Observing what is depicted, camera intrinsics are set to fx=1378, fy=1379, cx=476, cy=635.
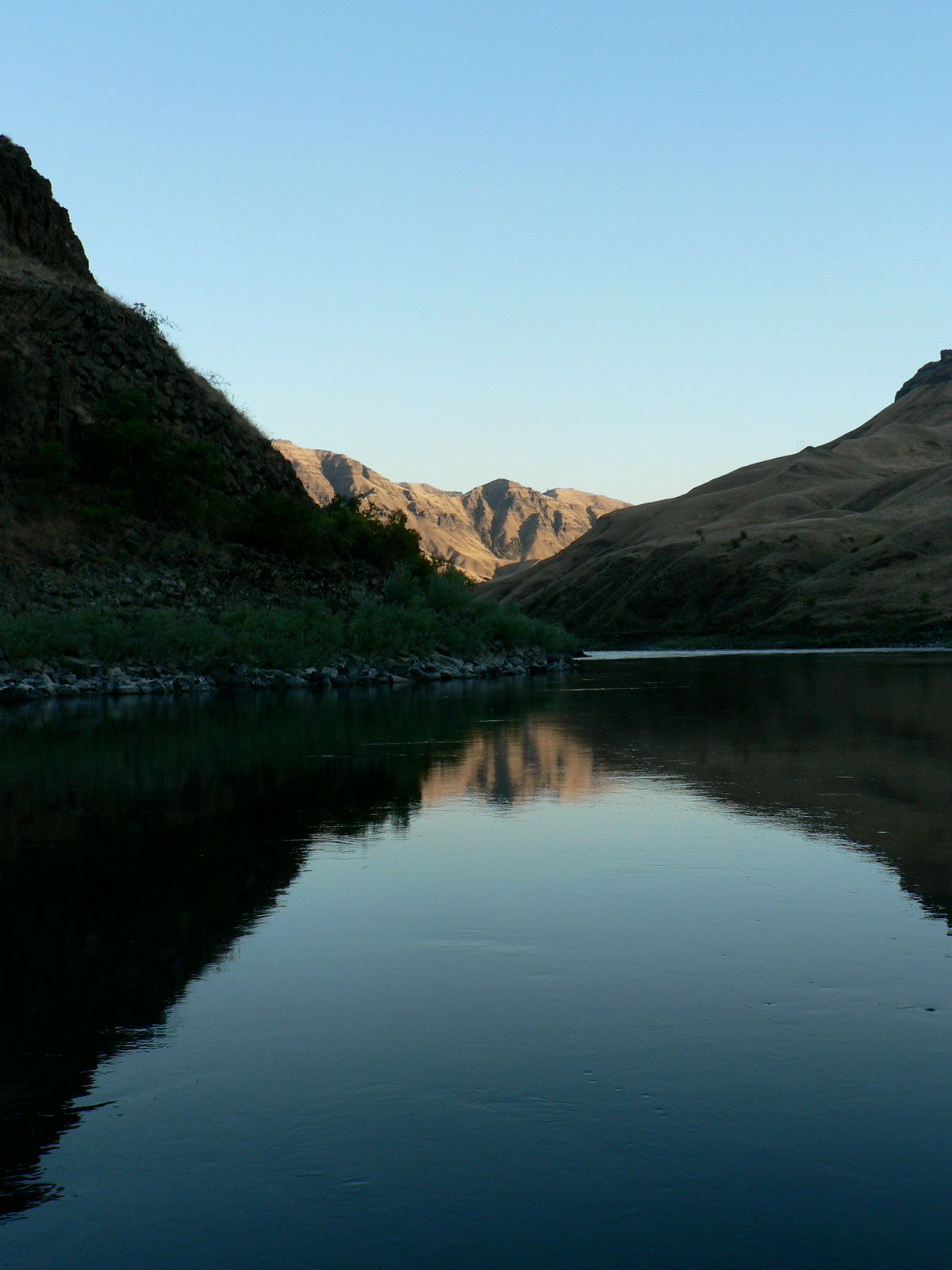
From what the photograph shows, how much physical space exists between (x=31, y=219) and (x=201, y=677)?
27.6m

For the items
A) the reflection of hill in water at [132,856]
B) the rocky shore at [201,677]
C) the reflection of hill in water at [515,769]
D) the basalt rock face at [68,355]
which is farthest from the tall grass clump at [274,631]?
the reflection of hill in water at [515,769]

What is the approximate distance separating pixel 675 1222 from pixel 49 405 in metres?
51.9

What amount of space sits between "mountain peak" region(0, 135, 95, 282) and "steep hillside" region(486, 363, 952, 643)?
59375 millimetres

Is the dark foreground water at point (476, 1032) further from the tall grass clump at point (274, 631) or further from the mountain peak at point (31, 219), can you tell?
the mountain peak at point (31, 219)

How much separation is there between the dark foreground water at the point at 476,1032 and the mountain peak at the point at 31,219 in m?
49.4

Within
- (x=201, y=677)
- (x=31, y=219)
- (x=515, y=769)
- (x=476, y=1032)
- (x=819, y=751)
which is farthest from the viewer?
(x=31, y=219)

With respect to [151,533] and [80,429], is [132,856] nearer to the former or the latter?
[151,533]

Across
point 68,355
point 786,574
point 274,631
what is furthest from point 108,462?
point 786,574

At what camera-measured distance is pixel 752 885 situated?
997 cm

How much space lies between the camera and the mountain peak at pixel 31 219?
2298 inches

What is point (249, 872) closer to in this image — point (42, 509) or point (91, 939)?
point (91, 939)

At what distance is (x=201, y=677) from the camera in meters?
42.5

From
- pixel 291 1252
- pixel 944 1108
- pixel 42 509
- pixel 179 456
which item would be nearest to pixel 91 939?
pixel 291 1252

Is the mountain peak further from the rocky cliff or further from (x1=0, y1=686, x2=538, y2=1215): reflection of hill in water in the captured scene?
(x1=0, y1=686, x2=538, y2=1215): reflection of hill in water
